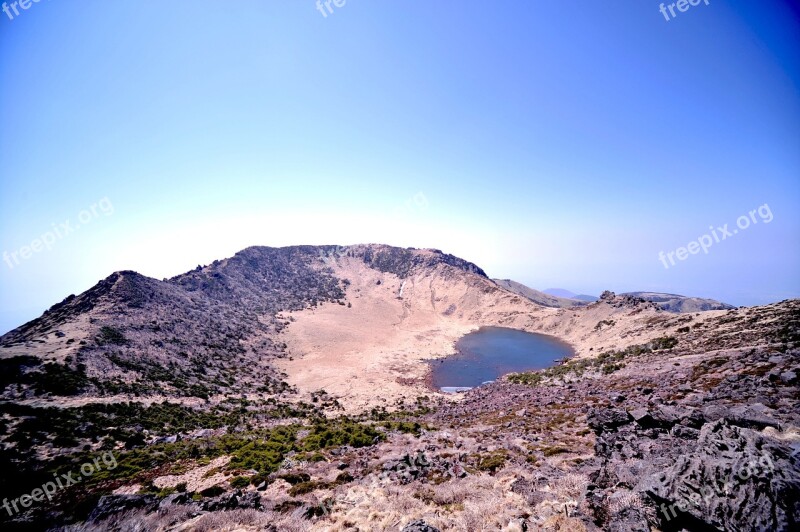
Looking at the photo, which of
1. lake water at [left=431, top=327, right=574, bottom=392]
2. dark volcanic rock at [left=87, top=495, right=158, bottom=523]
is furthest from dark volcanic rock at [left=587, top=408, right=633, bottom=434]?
lake water at [left=431, top=327, right=574, bottom=392]

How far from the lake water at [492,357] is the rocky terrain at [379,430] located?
496 centimetres

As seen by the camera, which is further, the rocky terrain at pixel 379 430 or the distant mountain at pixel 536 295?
the distant mountain at pixel 536 295

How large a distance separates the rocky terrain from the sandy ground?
88 centimetres

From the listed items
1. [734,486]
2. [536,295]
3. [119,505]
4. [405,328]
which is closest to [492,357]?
[405,328]

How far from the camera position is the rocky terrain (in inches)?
398

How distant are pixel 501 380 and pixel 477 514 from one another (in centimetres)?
4022

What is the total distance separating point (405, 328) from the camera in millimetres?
93375

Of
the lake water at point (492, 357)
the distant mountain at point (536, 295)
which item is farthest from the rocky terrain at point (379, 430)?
the distant mountain at point (536, 295)

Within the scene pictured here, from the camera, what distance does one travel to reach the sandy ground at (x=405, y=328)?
51.4 metres

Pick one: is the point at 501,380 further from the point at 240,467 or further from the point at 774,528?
the point at 774,528

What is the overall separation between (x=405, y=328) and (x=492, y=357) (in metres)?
33.9

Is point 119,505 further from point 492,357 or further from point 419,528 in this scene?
point 492,357

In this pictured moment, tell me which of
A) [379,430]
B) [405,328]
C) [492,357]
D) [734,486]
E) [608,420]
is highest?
[734,486]

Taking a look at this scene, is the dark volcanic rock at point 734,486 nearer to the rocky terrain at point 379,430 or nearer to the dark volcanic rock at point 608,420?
the rocky terrain at point 379,430
